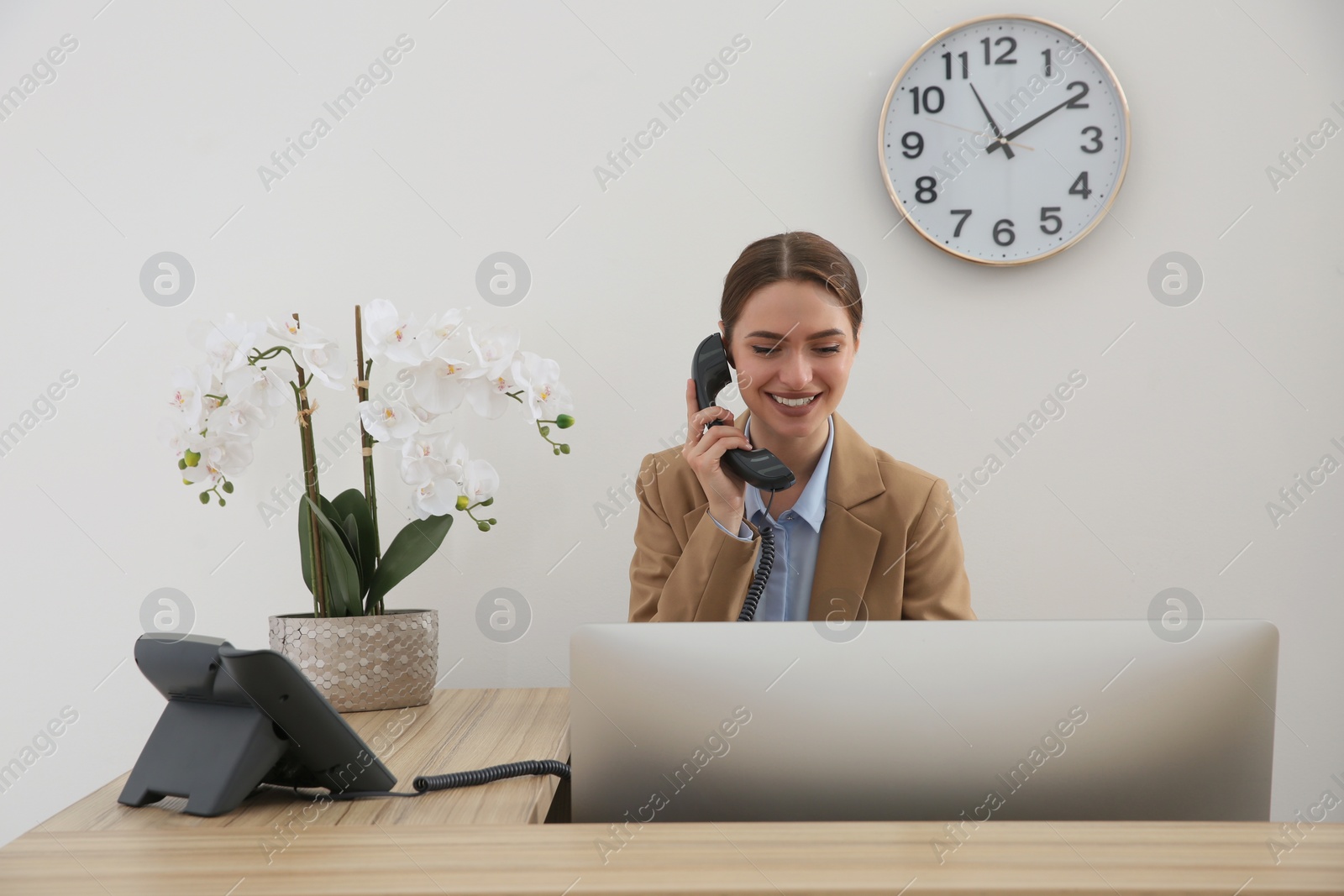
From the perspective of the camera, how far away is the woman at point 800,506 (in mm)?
1569

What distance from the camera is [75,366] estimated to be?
1.96 m

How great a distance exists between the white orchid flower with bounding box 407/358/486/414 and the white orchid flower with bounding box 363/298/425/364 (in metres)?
0.03

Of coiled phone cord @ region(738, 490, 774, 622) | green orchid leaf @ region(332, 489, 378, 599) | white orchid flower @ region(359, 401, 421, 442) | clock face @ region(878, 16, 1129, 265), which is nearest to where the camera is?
coiled phone cord @ region(738, 490, 774, 622)

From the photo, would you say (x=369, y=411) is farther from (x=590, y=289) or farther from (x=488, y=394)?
(x=590, y=289)

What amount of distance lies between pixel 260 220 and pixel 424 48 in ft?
1.58

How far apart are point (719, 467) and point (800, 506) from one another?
185 mm

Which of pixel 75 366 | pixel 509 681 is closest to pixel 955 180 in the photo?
pixel 509 681

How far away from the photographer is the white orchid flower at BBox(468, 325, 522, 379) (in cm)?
153

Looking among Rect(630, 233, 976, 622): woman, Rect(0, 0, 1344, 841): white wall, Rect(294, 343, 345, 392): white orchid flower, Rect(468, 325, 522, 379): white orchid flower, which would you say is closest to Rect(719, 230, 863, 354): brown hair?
Rect(630, 233, 976, 622): woman

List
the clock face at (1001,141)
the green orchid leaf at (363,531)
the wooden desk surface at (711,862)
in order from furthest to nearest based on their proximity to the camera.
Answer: the clock face at (1001,141), the green orchid leaf at (363,531), the wooden desk surface at (711,862)

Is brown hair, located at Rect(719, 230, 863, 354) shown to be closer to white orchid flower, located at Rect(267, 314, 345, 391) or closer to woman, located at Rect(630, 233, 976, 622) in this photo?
woman, located at Rect(630, 233, 976, 622)

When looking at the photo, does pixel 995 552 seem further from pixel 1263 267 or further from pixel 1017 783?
pixel 1017 783

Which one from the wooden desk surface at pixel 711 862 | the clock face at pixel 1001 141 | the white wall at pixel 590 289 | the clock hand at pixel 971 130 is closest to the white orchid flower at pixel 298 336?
the white wall at pixel 590 289

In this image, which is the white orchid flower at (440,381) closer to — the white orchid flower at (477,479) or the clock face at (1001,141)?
the white orchid flower at (477,479)
